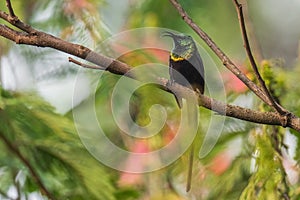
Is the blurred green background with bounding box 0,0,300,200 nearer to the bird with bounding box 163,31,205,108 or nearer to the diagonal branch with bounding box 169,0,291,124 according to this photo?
the bird with bounding box 163,31,205,108

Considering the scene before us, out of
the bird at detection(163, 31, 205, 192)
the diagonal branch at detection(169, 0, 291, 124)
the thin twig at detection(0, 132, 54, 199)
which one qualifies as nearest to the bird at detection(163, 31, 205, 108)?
the bird at detection(163, 31, 205, 192)

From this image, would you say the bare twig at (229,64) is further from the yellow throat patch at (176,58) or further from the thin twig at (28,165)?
the yellow throat patch at (176,58)

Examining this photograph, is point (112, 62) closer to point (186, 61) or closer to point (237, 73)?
point (237, 73)

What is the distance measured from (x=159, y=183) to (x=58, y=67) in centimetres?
41

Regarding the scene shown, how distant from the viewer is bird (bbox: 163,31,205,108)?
136 cm

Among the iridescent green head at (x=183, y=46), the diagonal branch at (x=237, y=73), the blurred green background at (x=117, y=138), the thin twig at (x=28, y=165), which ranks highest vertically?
the iridescent green head at (x=183, y=46)

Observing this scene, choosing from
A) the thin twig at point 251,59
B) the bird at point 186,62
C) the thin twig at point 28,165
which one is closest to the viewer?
the thin twig at point 251,59

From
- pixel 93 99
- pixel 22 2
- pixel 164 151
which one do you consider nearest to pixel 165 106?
pixel 164 151

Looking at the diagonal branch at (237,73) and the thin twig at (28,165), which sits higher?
the diagonal branch at (237,73)

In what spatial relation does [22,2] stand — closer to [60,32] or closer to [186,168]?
[60,32]

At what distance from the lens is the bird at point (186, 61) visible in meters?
1.36

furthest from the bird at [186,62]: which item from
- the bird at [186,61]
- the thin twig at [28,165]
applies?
the thin twig at [28,165]

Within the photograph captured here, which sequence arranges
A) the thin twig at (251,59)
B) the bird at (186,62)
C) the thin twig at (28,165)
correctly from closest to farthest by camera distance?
the thin twig at (251,59), the thin twig at (28,165), the bird at (186,62)

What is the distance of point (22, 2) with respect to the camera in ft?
5.66
